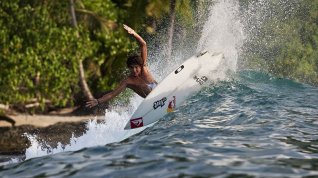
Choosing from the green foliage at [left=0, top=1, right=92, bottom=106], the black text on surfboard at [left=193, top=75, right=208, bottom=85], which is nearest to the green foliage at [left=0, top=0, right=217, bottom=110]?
the green foliage at [left=0, top=1, right=92, bottom=106]

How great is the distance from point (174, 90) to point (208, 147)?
4.57 m

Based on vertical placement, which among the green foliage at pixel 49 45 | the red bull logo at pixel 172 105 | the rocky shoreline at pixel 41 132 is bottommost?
the rocky shoreline at pixel 41 132

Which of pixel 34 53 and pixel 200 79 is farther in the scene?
pixel 34 53

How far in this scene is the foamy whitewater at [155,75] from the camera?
400 inches

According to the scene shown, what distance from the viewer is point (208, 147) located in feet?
20.2

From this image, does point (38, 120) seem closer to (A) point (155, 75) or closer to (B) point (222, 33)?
(A) point (155, 75)

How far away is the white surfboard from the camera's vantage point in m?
10.1

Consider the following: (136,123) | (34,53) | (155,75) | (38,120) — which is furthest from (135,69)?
(38,120)

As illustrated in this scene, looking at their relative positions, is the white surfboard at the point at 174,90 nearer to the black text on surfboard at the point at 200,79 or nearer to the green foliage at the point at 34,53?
the black text on surfboard at the point at 200,79

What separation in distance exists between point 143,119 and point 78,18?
9.56 metres

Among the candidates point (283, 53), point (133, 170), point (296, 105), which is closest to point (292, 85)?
point (296, 105)

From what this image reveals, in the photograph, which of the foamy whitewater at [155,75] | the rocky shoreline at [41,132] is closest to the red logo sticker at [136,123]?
the foamy whitewater at [155,75]

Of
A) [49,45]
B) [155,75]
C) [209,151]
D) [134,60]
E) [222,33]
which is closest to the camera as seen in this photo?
[209,151]

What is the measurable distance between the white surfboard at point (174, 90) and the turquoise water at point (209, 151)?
2.67 ft
